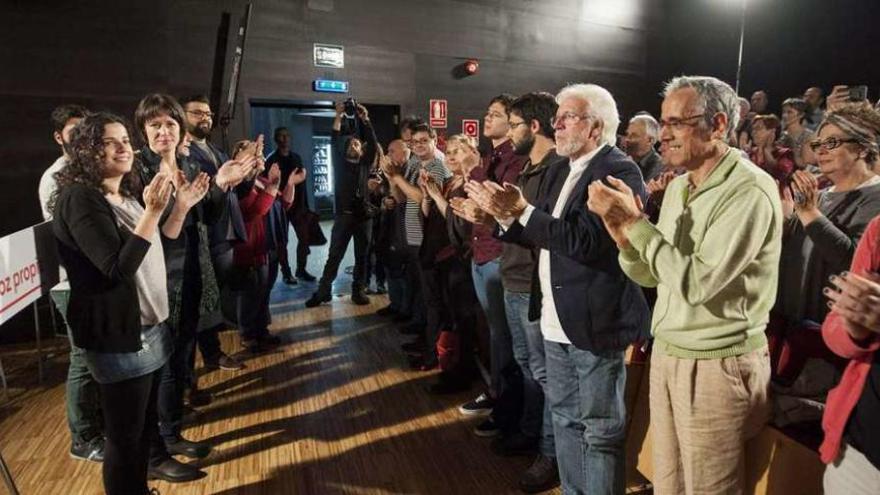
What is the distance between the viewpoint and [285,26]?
5379 millimetres

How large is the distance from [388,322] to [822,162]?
3.30 metres

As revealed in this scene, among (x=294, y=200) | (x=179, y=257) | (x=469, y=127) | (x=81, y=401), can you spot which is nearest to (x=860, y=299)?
(x=179, y=257)

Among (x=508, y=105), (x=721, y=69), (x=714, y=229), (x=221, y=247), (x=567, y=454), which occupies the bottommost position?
(x=567, y=454)

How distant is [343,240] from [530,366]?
9.36ft

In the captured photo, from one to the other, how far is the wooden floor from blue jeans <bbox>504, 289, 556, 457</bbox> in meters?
0.19

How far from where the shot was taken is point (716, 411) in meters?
1.40

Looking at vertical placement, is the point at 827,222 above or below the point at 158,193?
below

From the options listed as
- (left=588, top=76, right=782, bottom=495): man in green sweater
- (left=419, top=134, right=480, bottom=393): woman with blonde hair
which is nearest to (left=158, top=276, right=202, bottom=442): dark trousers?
(left=419, top=134, right=480, bottom=393): woman with blonde hair

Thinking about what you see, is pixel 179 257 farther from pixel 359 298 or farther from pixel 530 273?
pixel 359 298

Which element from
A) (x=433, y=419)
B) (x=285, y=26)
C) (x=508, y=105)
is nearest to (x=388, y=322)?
(x=433, y=419)

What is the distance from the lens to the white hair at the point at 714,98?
1.39 metres

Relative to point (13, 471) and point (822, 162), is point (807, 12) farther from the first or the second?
point (13, 471)

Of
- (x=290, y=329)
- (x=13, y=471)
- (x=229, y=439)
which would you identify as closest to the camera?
(x=13, y=471)

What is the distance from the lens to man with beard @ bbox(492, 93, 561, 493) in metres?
2.16
